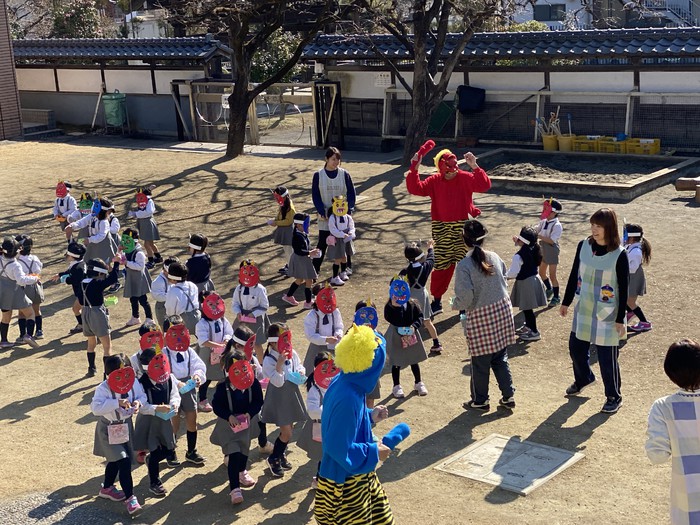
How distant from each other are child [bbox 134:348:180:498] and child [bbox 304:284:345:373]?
1.32m

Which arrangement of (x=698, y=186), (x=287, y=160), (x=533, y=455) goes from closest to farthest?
(x=533, y=455)
(x=698, y=186)
(x=287, y=160)

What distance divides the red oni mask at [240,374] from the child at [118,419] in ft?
2.52

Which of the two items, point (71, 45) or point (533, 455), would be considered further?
point (71, 45)

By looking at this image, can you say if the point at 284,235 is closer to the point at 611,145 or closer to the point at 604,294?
the point at 604,294

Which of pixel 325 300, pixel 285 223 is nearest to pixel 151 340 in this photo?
pixel 325 300

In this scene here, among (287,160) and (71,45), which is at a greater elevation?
(71,45)

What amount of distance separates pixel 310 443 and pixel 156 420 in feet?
4.11

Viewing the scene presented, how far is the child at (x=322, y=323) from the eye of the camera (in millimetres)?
7867

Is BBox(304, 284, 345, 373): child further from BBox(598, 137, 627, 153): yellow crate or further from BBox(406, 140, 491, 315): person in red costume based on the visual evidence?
BBox(598, 137, 627, 153): yellow crate

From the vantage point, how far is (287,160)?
2131 cm

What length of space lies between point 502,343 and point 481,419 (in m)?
0.70

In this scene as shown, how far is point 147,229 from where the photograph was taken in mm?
13445

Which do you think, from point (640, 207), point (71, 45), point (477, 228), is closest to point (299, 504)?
point (477, 228)

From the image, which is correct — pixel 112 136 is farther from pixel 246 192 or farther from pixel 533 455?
pixel 533 455
